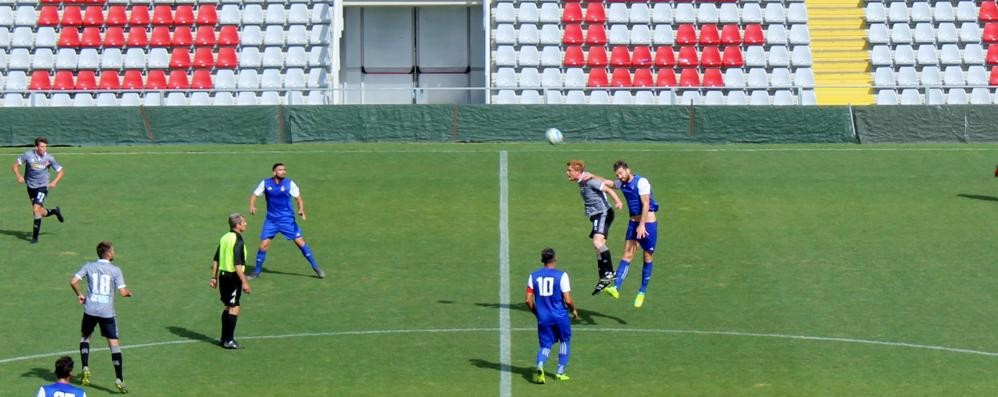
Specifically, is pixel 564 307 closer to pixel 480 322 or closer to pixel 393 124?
pixel 480 322

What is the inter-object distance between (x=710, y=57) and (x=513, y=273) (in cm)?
2066

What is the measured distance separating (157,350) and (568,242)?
9.81 m

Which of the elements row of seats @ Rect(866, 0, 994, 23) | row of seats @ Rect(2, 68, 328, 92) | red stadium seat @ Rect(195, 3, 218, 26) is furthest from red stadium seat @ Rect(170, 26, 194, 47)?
row of seats @ Rect(866, 0, 994, 23)

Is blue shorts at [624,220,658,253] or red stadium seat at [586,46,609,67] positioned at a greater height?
red stadium seat at [586,46,609,67]

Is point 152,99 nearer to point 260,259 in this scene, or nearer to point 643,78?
point 643,78

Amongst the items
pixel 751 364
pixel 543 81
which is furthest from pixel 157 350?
pixel 543 81

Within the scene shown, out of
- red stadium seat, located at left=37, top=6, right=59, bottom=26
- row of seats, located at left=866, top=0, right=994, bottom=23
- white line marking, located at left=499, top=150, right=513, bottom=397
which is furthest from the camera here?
row of seats, located at left=866, top=0, right=994, bottom=23

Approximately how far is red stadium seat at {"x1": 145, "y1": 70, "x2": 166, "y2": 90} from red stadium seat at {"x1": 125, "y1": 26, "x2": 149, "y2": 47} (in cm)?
113

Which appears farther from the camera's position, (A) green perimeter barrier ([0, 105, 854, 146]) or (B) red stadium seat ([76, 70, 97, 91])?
(B) red stadium seat ([76, 70, 97, 91])

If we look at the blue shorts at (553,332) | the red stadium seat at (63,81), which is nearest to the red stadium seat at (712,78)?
the red stadium seat at (63,81)

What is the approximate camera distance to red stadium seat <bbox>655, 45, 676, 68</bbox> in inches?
1784

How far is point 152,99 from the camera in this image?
44.0 meters

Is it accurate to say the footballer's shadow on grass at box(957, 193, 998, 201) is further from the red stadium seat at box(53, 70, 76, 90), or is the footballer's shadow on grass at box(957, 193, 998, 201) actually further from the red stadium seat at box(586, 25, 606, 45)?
the red stadium seat at box(53, 70, 76, 90)

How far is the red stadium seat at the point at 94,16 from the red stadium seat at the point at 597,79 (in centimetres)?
1468
